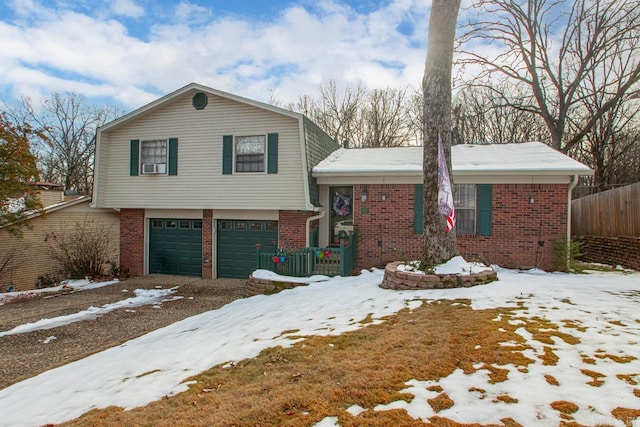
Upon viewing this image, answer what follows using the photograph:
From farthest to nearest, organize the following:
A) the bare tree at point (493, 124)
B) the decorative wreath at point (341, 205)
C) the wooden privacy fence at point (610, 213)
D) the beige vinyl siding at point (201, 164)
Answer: the bare tree at point (493, 124) < the decorative wreath at point (341, 205) < the beige vinyl siding at point (201, 164) < the wooden privacy fence at point (610, 213)

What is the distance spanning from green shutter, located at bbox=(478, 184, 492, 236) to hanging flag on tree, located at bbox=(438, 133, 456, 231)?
3.85 metres

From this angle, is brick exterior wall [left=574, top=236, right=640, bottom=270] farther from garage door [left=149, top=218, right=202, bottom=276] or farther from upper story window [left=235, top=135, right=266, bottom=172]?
garage door [left=149, top=218, right=202, bottom=276]

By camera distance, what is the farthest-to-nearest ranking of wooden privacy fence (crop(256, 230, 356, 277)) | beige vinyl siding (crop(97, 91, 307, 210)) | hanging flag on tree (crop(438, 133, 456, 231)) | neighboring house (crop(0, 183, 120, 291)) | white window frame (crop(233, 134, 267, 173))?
neighboring house (crop(0, 183, 120, 291)) < white window frame (crop(233, 134, 267, 173)) < beige vinyl siding (crop(97, 91, 307, 210)) < wooden privacy fence (crop(256, 230, 356, 277)) < hanging flag on tree (crop(438, 133, 456, 231))

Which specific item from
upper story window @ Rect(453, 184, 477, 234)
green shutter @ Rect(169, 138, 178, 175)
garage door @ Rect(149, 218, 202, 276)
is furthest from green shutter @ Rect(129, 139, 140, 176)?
upper story window @ Rect(453, 184, 477, 234)

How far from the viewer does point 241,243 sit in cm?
1209

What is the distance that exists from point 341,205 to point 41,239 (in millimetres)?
10267

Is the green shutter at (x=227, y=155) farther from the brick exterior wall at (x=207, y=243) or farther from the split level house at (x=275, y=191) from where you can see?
the brick exterior wall at (x=207, y=243)

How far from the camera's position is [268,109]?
1105cm

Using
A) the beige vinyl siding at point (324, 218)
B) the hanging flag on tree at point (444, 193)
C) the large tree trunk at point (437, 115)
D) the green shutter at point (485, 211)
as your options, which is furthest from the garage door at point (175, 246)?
the green shutter at point (485, 211)

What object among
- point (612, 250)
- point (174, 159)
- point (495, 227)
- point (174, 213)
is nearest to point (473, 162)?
point (495, 227)

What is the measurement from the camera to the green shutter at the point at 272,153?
11086 mm

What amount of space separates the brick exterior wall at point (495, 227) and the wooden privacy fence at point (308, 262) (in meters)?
1.32

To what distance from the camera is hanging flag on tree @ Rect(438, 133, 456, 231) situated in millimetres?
6941

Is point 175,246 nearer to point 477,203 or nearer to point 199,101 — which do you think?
point 199,101
